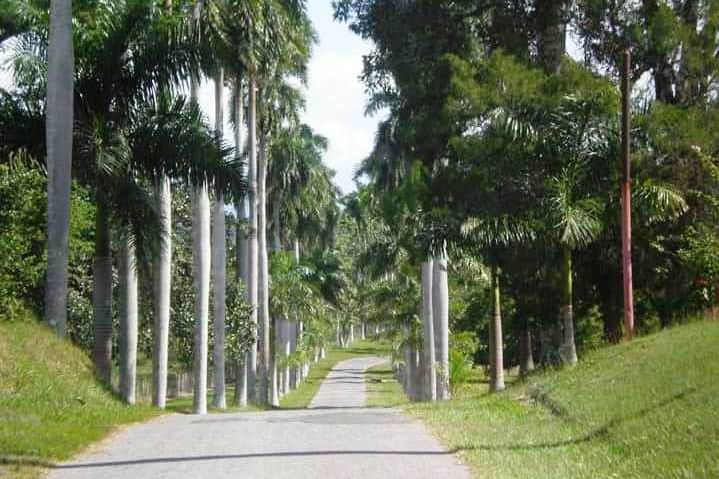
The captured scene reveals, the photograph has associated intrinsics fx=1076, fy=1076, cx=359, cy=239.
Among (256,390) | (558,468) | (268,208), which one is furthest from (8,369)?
(268,208)

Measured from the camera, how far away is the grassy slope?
11.7 meters

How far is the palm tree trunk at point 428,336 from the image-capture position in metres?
35.6

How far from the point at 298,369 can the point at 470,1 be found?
44.5m

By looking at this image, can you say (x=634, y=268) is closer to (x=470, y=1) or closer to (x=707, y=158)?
(x=707, y=158)

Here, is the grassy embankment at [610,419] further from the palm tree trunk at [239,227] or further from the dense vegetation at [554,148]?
the palm tree trunk at [239,227]

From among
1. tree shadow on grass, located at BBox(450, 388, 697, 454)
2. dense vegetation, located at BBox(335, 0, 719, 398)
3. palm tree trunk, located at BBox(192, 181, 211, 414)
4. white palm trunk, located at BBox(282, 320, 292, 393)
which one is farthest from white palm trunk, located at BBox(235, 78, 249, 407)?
tree shadow on grass, located at BBox(450, 388, 697, 454)

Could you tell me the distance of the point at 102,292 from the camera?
68.2 feet

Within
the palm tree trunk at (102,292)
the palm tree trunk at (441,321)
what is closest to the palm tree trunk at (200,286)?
the palm tree trunk at (441,321)

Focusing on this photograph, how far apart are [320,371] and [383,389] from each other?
2428 centimetres

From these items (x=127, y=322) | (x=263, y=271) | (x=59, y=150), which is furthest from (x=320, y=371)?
(x=59, y=150)

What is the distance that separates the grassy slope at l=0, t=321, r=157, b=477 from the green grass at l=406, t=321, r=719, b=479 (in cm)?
456

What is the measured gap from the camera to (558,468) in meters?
11.0

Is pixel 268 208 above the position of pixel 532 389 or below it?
above

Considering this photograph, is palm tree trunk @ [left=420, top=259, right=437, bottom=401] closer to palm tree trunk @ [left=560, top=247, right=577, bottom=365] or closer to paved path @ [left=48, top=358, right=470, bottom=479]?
palm tree trunk @ [left=560, top=247, right=577, bottom=365]
